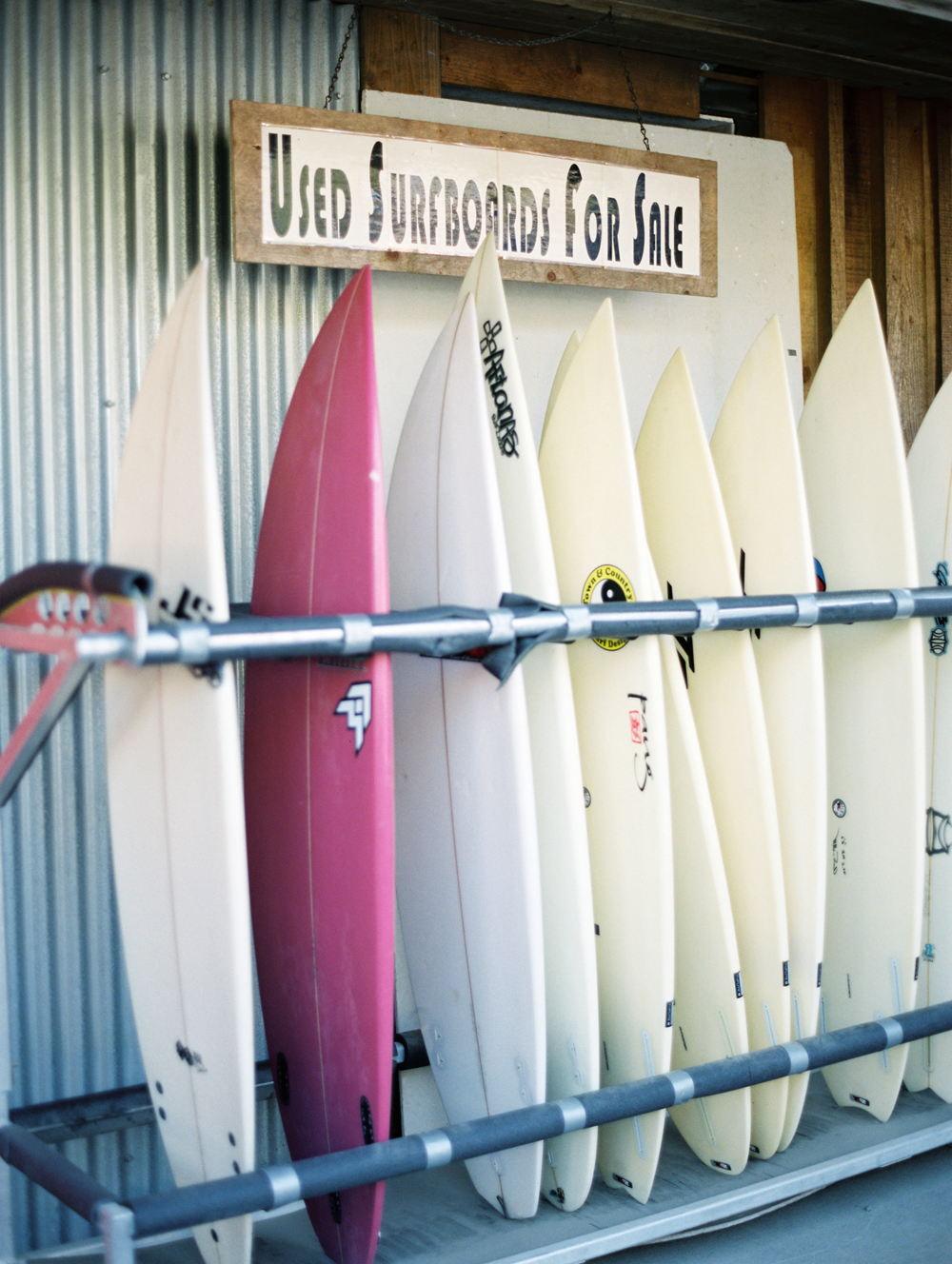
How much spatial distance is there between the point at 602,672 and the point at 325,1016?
0.71m

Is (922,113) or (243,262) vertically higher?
(922,113)

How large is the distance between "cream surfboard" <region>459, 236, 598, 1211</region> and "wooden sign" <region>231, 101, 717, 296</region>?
496mm

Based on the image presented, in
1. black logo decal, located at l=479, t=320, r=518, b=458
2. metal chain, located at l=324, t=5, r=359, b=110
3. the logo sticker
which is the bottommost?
the logo sticker

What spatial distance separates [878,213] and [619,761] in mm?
1894

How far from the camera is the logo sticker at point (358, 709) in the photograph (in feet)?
5.44

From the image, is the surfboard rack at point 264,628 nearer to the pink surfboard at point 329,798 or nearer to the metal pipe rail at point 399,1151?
the pink surfboard at point 329,798

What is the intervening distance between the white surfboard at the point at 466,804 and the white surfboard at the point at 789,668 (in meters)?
0.56

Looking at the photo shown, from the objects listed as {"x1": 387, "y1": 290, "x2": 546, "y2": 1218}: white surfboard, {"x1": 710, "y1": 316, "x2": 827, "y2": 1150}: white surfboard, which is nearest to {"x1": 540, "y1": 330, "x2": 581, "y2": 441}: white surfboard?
{"x1": 387, "y1": 290, "x2": 546, "y2": 1218}: white surfboard

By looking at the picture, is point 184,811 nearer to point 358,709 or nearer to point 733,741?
point 358,709

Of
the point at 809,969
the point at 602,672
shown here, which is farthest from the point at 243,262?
the point at 809,969

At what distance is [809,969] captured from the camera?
2078 mm

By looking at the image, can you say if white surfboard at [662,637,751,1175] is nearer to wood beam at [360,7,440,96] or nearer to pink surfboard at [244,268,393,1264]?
pink surfboard at [244,268,393,1264]

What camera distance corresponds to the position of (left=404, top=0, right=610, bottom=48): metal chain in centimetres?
250

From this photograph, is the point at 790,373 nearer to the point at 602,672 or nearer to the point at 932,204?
the point at 932,204
